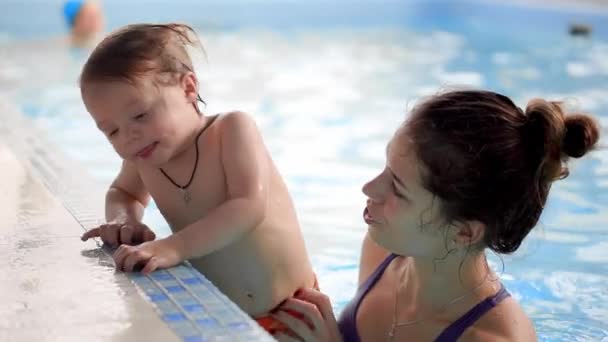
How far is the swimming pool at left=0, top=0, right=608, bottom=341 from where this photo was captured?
13.8ft

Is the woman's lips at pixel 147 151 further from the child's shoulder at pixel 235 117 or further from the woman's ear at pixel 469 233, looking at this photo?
the woman's ear at pixel 469 233

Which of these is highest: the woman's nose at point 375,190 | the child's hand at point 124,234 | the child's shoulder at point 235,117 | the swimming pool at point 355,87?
the child's shoulder at point 235,117

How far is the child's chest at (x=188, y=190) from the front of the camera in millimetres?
2787

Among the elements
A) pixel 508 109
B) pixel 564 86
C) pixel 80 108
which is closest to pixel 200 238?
pixel 508 109

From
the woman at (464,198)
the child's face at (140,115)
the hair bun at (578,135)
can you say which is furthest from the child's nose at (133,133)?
the hair bun at (578,135)

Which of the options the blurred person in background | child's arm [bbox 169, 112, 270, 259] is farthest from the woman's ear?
the blurred person in background

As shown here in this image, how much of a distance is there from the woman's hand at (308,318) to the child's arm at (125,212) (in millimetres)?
437

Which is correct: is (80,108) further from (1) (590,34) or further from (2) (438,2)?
(2) (438,2)

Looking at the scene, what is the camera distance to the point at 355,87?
797cm

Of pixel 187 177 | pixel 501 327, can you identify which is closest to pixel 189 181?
pixel 187 177

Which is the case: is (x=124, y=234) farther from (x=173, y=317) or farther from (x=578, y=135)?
(x=578, y=135)

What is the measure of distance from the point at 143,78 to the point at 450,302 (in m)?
0.98

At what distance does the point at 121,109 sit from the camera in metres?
2.63

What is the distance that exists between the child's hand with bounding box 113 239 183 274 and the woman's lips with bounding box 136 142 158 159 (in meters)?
0.25
